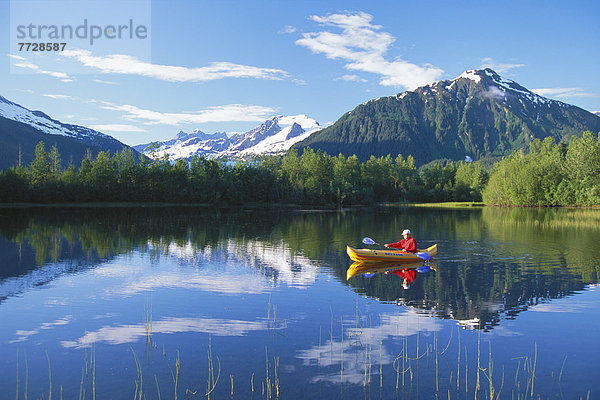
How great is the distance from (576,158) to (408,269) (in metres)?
128

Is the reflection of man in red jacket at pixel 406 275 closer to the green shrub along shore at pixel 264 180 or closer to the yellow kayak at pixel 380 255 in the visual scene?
the yellow kayak at pixel 380 255

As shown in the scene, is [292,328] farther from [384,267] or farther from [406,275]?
[384,267]

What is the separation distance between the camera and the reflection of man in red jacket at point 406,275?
24416 millimetres

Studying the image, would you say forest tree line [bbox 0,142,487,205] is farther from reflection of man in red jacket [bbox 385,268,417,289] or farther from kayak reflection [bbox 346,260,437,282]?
reflection of man in red jacket [bbox 385,268,417,289]

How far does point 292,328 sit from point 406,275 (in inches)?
503

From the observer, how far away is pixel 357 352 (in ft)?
45.5

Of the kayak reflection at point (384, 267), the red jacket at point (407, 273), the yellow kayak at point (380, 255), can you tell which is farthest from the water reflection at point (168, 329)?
the yellow kayak at point (380, 255)

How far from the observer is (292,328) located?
53.3 feet

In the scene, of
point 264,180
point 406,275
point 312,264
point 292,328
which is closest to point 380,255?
point 406,275

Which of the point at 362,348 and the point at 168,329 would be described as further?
the point at 168,329

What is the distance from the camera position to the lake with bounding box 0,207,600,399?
1161cm

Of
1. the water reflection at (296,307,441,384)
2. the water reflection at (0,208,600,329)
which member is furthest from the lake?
the water reflection at (0,208,600,329)

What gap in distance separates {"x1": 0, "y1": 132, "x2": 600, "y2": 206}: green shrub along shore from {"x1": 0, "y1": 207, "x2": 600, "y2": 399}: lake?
103 m

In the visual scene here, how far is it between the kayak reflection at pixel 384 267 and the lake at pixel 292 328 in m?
0.51
